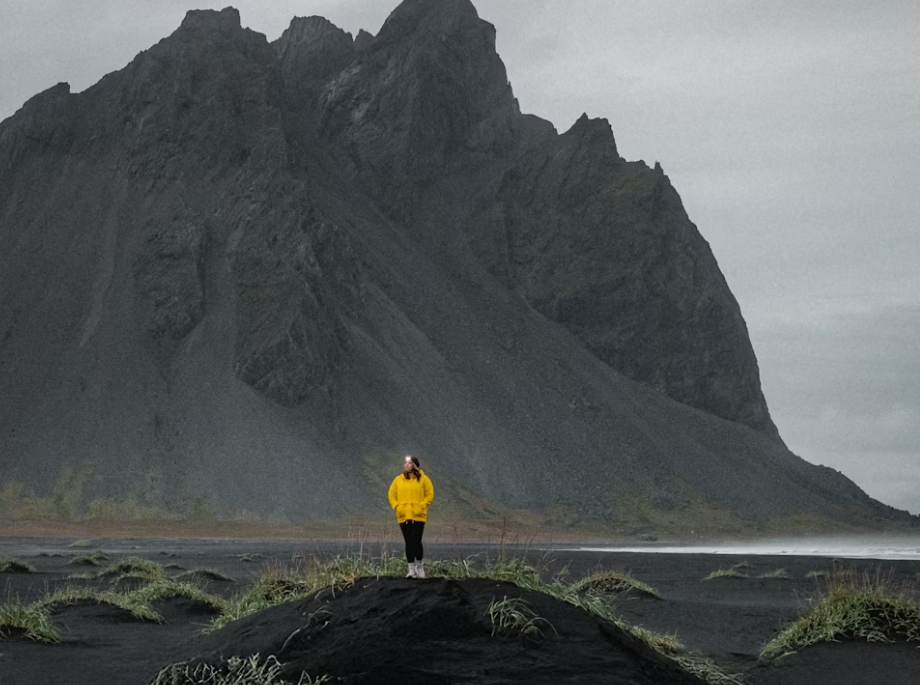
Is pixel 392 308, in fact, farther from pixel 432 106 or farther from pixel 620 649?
pixel 620 649

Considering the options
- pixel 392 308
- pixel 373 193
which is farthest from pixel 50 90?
pixel 392 308

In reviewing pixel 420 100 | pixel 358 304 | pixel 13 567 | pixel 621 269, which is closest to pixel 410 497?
pixel 13 567

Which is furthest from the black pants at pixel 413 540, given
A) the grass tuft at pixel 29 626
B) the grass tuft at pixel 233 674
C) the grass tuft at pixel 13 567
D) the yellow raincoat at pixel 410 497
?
the grass tuft at pixel 13 567

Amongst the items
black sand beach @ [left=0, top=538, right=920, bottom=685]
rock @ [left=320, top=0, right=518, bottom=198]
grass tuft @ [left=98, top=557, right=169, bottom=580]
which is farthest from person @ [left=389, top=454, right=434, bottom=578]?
rock @ [left=320, top=0, right=518, bottom=198]

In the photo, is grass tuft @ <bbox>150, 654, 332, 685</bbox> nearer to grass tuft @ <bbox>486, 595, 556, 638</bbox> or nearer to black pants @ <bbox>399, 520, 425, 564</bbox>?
grass tuft @ <bbox>486, 595, 556, 638</bbox>

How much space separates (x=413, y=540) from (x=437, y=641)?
7.50ft

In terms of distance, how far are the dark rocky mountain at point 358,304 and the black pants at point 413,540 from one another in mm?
90473

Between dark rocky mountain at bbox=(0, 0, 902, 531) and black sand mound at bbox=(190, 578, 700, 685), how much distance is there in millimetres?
91992

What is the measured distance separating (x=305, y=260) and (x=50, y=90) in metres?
49.3

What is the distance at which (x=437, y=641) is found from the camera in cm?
1298

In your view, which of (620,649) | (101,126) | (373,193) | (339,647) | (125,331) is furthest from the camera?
(373,193)

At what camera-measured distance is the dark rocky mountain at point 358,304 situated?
368ft

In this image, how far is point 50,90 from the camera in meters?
153

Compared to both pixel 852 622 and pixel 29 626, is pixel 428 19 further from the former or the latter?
pixel 852 622
